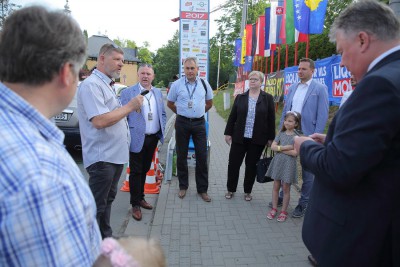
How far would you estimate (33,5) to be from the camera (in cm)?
102

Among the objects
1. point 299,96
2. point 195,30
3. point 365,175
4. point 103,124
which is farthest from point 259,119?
point 365,175

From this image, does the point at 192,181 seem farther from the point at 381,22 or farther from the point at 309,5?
the point at 309,5

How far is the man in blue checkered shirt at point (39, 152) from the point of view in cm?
81

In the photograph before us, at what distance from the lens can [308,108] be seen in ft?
14.1

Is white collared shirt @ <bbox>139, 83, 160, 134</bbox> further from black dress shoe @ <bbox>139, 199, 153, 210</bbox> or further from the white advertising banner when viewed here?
the white advertising banner

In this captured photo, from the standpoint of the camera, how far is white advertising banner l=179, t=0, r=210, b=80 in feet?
21.8

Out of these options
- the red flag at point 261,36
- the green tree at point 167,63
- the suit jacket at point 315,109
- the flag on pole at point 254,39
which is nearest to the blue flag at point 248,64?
the flag on pole at point 254,39

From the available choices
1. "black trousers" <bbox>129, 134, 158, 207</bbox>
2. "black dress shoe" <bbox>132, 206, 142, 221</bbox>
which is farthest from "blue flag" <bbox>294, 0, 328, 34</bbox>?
"black dress shoe" <bbox>132, 206, 142, 221</bbox>

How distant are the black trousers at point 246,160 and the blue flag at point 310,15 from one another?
6.21 meters

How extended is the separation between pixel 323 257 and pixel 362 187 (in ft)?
1.45

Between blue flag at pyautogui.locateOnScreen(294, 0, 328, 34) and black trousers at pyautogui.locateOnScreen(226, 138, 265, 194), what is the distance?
6207mm

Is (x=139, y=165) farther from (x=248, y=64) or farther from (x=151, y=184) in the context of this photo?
(x=248, y=64)

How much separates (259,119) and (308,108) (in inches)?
29.2

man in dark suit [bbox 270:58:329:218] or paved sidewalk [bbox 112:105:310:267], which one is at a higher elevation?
man in dark suit [bbox 270:58:329:218]
